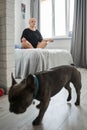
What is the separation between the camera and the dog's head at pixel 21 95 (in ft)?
4.06

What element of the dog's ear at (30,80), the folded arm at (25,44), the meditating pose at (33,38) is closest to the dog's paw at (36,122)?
the dog's ear at (30,80)

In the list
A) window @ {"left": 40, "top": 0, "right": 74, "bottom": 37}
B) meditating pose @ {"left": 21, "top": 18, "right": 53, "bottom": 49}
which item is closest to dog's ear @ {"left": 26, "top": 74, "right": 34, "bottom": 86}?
meditating pose @ {"left": 21, "top": 18, "right": 53, "bottom": 49}

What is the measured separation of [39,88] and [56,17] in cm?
481

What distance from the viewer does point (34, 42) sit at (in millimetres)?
4324

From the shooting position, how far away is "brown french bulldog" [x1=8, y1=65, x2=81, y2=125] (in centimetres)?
125

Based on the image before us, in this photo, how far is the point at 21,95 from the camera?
1.24 m

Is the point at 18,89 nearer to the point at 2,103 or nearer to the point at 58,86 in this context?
the point at 58,86

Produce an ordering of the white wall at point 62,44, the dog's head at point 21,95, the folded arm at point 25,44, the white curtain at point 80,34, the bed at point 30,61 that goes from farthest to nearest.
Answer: the white wall at point 62,44
the white curtain at point 80,34
the folded arm at point 25,44
the bed at point 30,61
the dog's head at point 21,95

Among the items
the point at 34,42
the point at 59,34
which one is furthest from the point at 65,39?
the point at 34,42

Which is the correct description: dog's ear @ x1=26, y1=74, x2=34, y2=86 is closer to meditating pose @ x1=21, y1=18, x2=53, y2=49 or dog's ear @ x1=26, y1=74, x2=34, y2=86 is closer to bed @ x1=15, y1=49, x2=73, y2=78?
bed @ x1=15, y1=49, x2=73, y2=78

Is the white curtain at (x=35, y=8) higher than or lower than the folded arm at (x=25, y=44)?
higher

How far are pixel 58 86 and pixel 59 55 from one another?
2423 mm

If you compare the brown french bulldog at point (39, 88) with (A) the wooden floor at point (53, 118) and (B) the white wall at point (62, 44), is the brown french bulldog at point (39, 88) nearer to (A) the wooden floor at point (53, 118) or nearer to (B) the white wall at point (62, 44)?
(A) the wooden floor at point (53, 118)

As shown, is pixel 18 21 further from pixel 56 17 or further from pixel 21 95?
pixel 21 95
